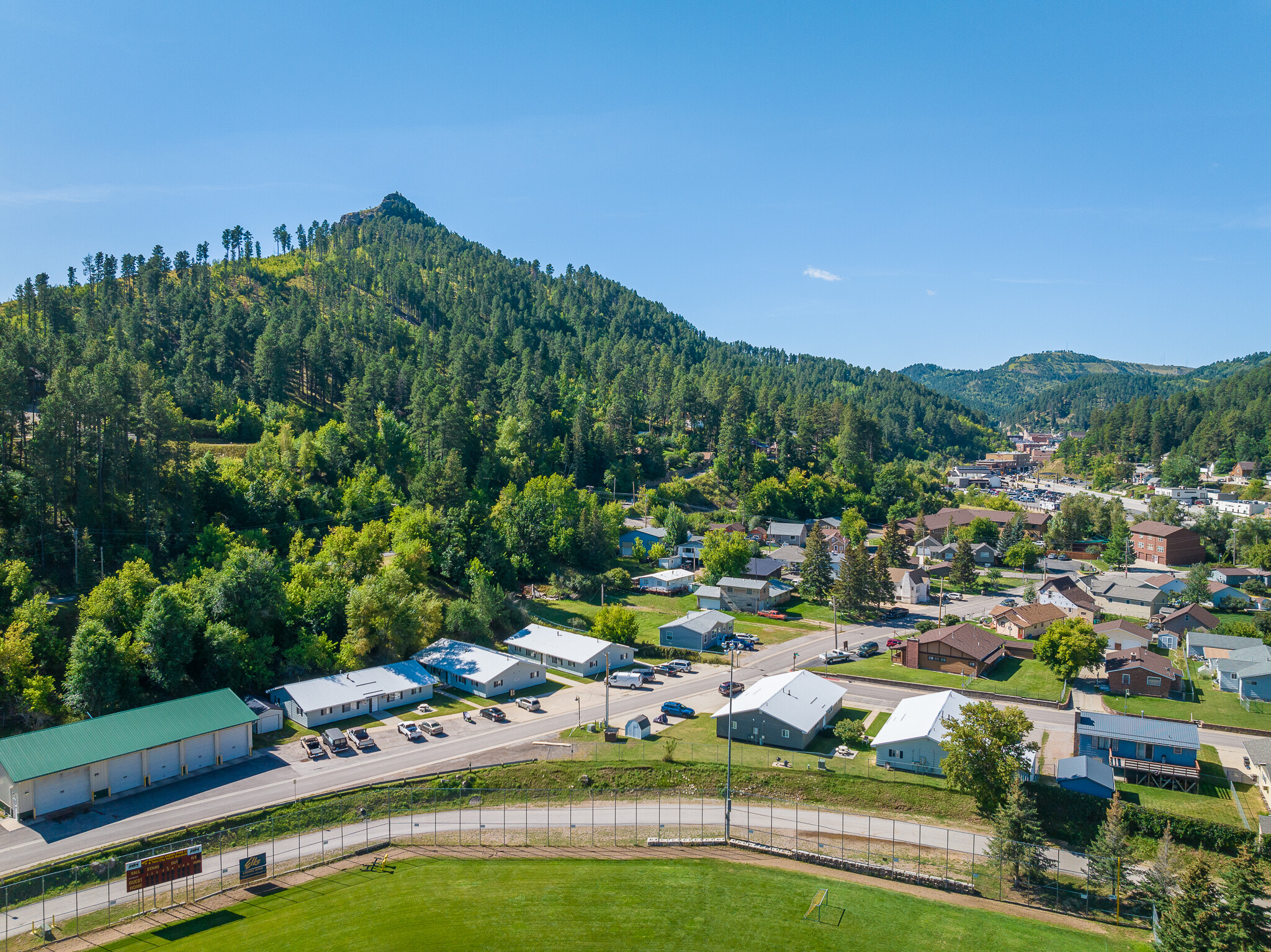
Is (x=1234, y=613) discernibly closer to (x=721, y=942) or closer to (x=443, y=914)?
(x=721, y=942)

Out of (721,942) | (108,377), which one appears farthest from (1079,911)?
(108,377)

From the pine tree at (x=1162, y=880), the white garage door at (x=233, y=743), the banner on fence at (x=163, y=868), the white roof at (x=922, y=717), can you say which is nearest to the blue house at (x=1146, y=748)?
the white roof at (x=922, y=717)

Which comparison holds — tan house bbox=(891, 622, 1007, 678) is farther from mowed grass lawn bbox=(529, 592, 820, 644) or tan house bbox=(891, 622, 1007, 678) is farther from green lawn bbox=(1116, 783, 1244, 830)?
green lawn bbox=(1116, 783, 1244, 830)

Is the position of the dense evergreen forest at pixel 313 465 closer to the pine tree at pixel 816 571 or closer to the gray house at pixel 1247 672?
the pine tree at pixel 816 571

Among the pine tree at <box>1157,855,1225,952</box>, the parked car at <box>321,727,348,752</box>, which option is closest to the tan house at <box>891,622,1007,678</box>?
the pine tree at <box>1157,855,1225,952</box>

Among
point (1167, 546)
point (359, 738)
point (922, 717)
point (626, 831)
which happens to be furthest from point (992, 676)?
point (1167, 546)

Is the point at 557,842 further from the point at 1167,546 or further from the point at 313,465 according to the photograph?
the point at 1167,546
